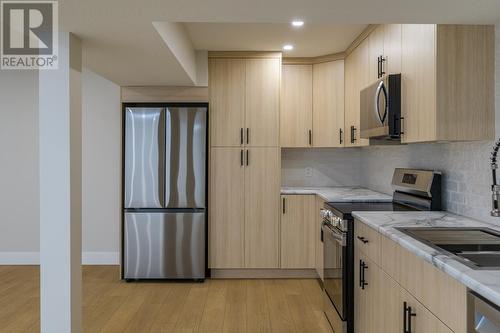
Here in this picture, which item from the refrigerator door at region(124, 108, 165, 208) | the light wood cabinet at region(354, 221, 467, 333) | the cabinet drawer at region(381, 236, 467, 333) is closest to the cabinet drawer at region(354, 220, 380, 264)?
the light wood cabinet at region(354, 221, 467, 333)

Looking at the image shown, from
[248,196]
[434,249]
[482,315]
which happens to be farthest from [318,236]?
[482,315]

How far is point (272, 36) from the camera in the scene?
3682mm

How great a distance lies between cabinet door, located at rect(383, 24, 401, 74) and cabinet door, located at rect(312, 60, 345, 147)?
4.23 feet

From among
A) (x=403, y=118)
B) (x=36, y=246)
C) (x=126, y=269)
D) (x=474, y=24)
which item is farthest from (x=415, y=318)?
(x=36, y=246)

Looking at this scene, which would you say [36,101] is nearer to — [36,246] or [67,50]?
[36,246]

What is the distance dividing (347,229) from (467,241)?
907 millimetres

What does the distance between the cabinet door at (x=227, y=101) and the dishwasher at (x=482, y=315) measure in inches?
123

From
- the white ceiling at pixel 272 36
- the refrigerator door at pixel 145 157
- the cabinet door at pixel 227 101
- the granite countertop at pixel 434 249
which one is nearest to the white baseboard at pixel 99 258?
the refrigerator door at pixel 145 157

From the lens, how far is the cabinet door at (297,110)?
14.4 feet

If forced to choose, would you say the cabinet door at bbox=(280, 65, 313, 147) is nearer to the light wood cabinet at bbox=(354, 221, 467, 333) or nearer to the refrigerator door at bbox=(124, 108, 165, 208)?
the refrigerator door at bbox=(124, 108, 165, 208)

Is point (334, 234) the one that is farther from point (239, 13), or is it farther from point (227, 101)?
point (227, 101)

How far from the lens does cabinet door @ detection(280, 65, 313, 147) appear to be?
439 centimetres

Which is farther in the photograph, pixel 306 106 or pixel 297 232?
pixel 306 106

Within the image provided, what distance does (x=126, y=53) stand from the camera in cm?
284
